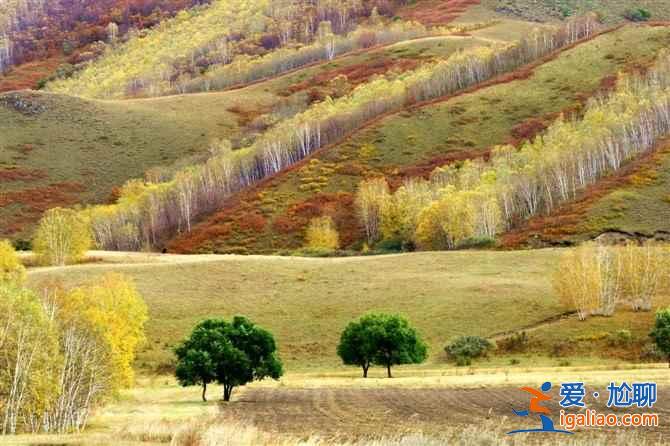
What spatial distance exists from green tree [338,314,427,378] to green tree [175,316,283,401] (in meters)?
12.3

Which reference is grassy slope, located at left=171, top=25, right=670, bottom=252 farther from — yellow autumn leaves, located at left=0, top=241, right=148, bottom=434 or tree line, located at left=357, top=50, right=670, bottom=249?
yellow autumn leaves, located at left=0, top=241, right=148, bottom=434

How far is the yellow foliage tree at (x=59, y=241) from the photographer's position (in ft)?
374

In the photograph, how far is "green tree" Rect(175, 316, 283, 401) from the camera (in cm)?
5441

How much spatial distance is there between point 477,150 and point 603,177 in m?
35.5

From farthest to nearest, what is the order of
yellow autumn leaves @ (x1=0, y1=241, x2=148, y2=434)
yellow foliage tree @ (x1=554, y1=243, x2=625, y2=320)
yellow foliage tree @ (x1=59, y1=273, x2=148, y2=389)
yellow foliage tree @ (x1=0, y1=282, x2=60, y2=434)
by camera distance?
1. yellow foliage tree @ (x1=554, y1=243, x2=625, y2=320)
2. yellow foliage tree @ (x1=59, y1=273, x2=148, y2=389)
3. yellow autumn leaves @ (x1=0, y1=241, x2=148, y2=434)
4. yellow foliage tree @ (x1=0, y1=282, x2=60, y2=434)

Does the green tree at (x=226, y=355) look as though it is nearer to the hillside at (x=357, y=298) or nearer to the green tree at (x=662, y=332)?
the hillside at (x=357, y=298)

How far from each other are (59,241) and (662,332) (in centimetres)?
7631

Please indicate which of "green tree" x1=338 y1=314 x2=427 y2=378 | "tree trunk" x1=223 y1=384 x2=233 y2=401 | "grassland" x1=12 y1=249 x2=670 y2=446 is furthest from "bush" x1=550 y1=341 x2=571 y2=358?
"tree trunk" x1=223 y1=384 x2=233 y2=401

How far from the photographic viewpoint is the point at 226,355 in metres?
54.5

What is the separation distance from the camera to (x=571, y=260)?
262 feet

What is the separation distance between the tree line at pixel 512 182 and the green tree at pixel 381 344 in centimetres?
5091

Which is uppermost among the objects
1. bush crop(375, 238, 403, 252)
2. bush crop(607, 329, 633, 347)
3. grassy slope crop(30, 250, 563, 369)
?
bush crop(607, 329, 633, 347)

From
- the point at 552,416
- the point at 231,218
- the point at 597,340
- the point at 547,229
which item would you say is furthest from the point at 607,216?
the point at 552,416

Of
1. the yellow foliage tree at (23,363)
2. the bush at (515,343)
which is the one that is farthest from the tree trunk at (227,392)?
the bush at (515,343)
